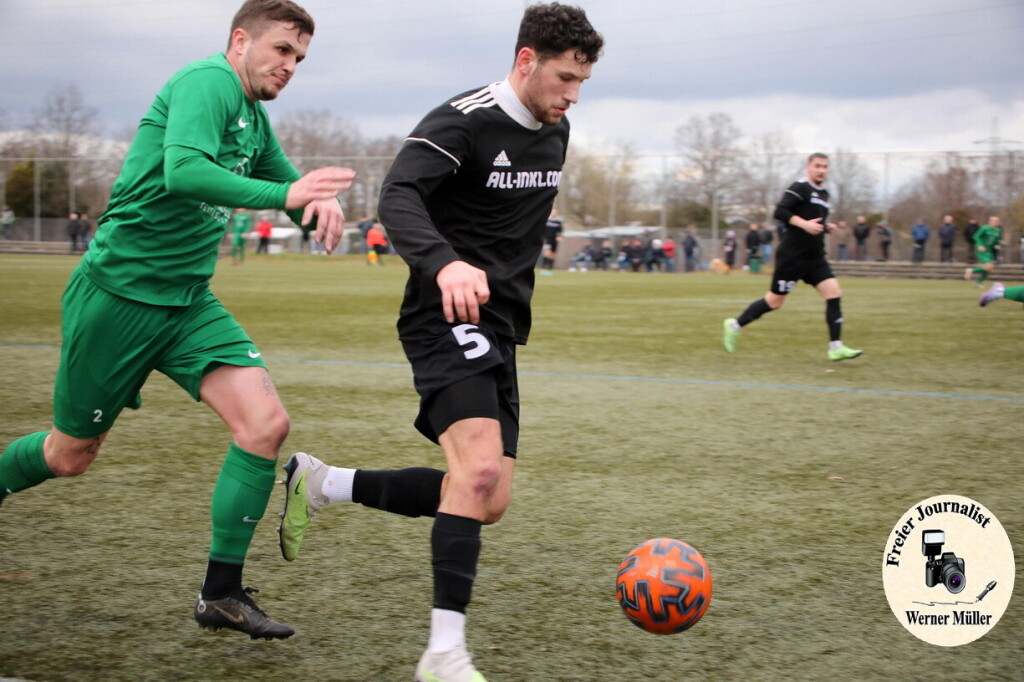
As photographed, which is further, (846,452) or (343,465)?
(846,452)

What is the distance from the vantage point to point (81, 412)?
3.67 metres

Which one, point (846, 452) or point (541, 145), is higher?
point (541, 145)

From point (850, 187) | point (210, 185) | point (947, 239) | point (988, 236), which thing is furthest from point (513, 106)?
point (850, 187)

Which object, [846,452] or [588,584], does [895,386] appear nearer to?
[846,452]

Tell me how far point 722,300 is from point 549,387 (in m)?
12.8

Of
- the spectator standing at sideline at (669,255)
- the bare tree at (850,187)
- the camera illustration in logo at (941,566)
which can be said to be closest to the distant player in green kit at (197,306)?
the camera illustration in logo at (941,566)

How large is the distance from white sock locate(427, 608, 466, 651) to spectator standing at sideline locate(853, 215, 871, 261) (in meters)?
38.3

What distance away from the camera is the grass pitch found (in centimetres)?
321

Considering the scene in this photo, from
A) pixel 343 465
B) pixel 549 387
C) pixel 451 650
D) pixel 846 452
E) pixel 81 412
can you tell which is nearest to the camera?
pixel 451 650

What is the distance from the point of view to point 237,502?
11.4ft

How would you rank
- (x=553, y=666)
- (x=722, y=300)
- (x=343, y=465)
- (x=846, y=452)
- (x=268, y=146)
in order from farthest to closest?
(x=722, y=300), (x=846, y=452), (x=343, y=465), (x=268, y=146), (x=553, y=666)

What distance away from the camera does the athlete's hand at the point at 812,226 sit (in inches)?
424

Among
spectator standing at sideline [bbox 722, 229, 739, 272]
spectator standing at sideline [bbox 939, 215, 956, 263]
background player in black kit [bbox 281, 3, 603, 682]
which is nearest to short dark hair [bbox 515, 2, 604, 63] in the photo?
background player in black kit [bbox 281, 3, 603, 682]

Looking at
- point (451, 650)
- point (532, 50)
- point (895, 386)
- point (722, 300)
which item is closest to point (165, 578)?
point (451, 650)
